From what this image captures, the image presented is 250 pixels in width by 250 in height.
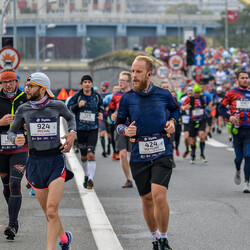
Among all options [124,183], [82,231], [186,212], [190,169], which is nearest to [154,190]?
[82,231]

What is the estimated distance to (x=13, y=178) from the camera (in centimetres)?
831

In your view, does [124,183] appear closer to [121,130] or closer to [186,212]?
[186,212]

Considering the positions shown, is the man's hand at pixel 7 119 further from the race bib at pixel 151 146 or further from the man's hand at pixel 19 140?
the race bib at pixel 151 146

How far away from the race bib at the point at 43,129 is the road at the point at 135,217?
1171 millimetres

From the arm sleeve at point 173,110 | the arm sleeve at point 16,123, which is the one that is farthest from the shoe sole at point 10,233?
the arm sleeve at point 173,110

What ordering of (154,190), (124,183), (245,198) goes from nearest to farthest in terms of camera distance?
(154,190) → (245,198) → (124,183)

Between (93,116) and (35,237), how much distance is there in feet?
15.8

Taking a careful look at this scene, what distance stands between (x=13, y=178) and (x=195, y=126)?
10572 millimetres

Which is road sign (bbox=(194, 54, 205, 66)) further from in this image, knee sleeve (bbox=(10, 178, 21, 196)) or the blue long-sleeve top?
the blue long-sleeve top

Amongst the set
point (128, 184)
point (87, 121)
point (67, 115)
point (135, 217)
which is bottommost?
point (128, 184)

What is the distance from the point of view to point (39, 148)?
709cm

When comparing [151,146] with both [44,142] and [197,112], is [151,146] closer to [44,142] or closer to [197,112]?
[44,142]

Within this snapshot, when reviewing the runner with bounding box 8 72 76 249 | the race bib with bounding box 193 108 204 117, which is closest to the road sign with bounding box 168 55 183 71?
the race bib with bounding box 193 108 204 117

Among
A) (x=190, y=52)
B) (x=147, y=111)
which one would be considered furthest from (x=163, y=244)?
(x=190, y=52)
